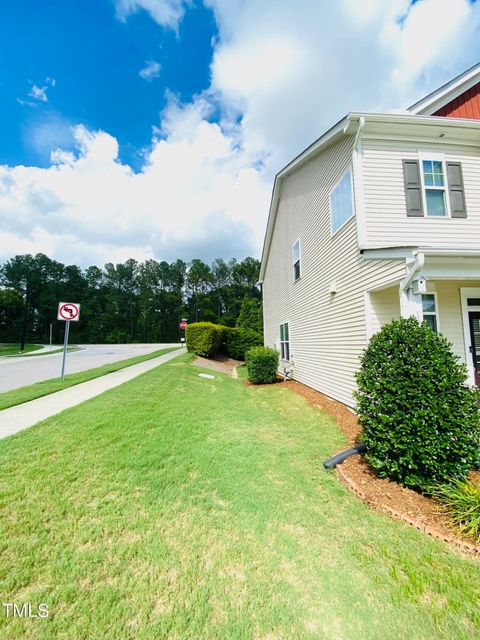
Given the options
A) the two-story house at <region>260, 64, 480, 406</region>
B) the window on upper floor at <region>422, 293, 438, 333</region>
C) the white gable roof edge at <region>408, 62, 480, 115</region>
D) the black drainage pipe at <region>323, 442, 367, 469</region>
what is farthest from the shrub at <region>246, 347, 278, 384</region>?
the white gable roof edge at <region>408, 62, 480, 115</region>

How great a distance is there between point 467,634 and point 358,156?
7091 millimetres

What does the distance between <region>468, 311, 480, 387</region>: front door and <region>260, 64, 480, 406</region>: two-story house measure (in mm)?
22

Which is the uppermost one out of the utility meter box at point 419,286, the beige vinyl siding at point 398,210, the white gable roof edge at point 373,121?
the white gable roof edge at point 373,121

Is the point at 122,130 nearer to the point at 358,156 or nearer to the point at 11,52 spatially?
the point at 11,52

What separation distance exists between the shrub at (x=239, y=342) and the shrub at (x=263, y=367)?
10027mm

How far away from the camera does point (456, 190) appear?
6.22 m

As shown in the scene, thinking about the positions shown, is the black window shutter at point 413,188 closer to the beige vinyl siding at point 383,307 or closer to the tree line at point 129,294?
the beige vinyl siding at point 383,307

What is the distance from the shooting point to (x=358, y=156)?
19.6 feet

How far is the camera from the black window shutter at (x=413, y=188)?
19.7 ft

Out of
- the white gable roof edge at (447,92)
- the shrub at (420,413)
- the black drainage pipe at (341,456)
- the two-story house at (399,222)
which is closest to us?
the shrub at (420,413)

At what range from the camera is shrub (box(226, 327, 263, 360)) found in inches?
814

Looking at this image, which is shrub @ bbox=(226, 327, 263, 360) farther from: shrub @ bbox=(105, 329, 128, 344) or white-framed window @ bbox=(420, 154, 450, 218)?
shrub @ bbox=(105, 329, 128, 344)

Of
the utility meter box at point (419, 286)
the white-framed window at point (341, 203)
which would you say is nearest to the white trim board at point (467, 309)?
the utility meter box at point (419, 286)

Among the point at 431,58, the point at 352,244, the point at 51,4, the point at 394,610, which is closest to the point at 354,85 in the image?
the point at 431,58
